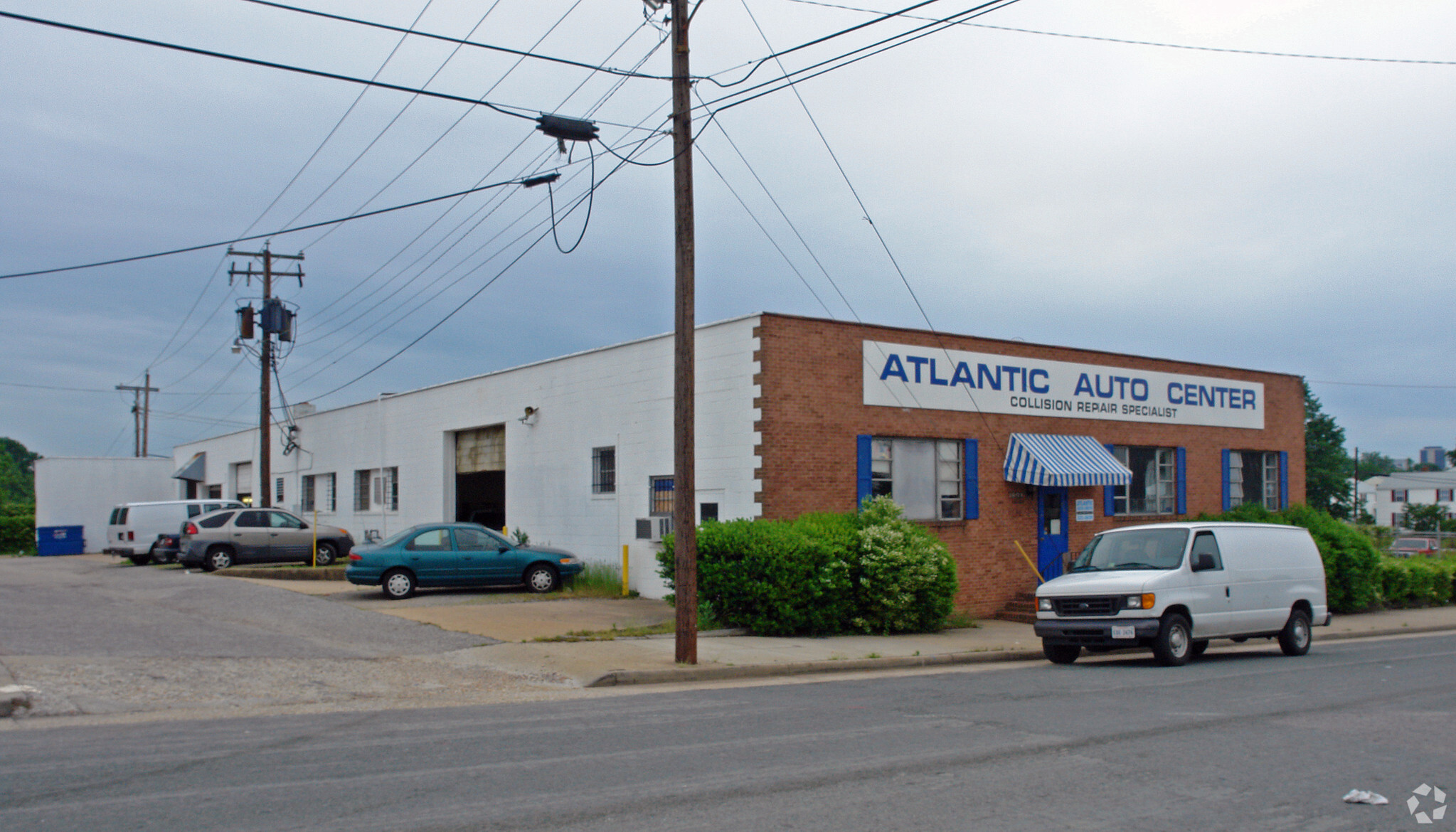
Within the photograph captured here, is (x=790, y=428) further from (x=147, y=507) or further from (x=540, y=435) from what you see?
(x=147, y=507)

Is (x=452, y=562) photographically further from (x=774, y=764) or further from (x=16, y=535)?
(x=16, y=535)

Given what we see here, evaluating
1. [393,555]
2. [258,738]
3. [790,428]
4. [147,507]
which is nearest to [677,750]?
[258,738]

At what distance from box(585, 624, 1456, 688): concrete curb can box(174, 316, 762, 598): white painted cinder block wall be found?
4.55 metres

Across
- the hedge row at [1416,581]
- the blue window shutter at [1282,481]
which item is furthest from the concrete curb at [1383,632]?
the blue window shutter at [1282,481]

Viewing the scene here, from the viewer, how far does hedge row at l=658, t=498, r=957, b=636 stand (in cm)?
1616

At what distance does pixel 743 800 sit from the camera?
255 inches

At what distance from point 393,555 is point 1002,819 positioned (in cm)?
1592

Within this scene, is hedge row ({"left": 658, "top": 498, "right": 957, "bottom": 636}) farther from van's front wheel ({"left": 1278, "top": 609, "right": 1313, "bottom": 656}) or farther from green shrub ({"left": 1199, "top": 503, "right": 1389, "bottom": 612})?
green shrub ({"left": 1199, "top": 503, "right": 1389, "bottom": 612})

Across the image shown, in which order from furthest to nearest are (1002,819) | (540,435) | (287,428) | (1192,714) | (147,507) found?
(287,428), (147,507), (540,435), (1192,714), (1002,819)

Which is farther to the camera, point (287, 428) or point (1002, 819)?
point (287, 428)

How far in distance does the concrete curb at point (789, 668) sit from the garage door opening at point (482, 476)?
14.6 meters

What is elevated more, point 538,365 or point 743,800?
point 538,365

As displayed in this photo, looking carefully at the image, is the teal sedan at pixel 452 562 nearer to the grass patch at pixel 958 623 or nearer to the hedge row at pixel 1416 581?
the grass patch at pixel 958 623

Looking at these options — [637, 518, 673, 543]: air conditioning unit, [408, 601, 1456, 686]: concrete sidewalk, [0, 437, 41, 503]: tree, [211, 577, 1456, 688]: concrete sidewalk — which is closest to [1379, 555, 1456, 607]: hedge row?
[211, 577, 1456, 688]: concrete sidewalk
